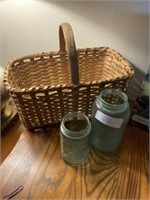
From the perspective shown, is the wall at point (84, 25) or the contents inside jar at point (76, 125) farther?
the wall at point (84, 25)

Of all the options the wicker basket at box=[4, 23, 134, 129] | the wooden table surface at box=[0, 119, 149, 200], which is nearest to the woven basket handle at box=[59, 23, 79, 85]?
the wicker basket at box=[4, 23, 134, 129]

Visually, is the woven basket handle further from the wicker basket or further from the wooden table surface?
the wooden table surface

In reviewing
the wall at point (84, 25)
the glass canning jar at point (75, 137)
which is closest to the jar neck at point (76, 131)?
the glass canning jar at point (75, 137)

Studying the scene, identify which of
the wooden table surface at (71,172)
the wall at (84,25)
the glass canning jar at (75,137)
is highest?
the wall at (84,25)

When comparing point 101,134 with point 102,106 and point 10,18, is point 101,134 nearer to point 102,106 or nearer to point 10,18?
point 102,106

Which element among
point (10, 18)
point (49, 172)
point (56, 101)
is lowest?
point (49, 172)

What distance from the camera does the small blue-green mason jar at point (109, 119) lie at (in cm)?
54

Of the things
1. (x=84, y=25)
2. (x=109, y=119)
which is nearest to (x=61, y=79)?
(x=84, y=25)

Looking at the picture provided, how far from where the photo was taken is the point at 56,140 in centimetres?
66

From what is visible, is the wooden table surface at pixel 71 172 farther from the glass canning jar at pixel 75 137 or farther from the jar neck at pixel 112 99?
the jar neck at pixel 112 99

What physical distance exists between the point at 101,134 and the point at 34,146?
7.7 inches

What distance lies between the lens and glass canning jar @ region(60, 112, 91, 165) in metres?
0.53

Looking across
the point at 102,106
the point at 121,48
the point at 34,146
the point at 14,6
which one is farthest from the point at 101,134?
the point at 14,6

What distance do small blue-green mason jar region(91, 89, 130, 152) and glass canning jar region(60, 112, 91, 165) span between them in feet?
0.11
